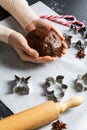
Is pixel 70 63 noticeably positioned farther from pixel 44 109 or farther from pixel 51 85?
pixel 44 109

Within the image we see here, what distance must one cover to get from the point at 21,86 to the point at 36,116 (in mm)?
121

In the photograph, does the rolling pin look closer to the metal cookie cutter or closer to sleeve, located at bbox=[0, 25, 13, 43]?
the metal cookie cutter

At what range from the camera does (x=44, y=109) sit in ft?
2.53

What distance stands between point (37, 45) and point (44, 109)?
0.66 ft

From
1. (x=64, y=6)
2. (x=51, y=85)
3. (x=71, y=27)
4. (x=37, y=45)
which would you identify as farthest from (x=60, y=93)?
(x=64, y=6)

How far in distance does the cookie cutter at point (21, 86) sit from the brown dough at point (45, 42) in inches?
3.5

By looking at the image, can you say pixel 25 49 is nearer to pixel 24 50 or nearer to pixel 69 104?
pixel 24 50

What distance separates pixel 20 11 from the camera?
1.01 m

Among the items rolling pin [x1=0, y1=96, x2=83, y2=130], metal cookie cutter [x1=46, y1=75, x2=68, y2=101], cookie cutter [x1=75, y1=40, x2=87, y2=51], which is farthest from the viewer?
cookie cutter [x1=75, y1=40, x2=87, y2=51]

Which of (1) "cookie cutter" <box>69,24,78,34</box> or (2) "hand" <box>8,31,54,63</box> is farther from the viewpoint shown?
(1) "cookie cutter" <box>69,24,78,34</box>

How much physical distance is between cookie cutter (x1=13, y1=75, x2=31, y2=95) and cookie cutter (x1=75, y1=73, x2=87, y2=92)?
0.13 m

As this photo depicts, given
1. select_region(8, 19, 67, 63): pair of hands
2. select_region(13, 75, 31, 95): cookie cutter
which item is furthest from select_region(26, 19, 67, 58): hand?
select_region(13, 75, 31, 95): cookie cutter

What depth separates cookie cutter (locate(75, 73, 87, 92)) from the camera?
0.87m

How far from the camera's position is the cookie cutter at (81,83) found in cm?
87
